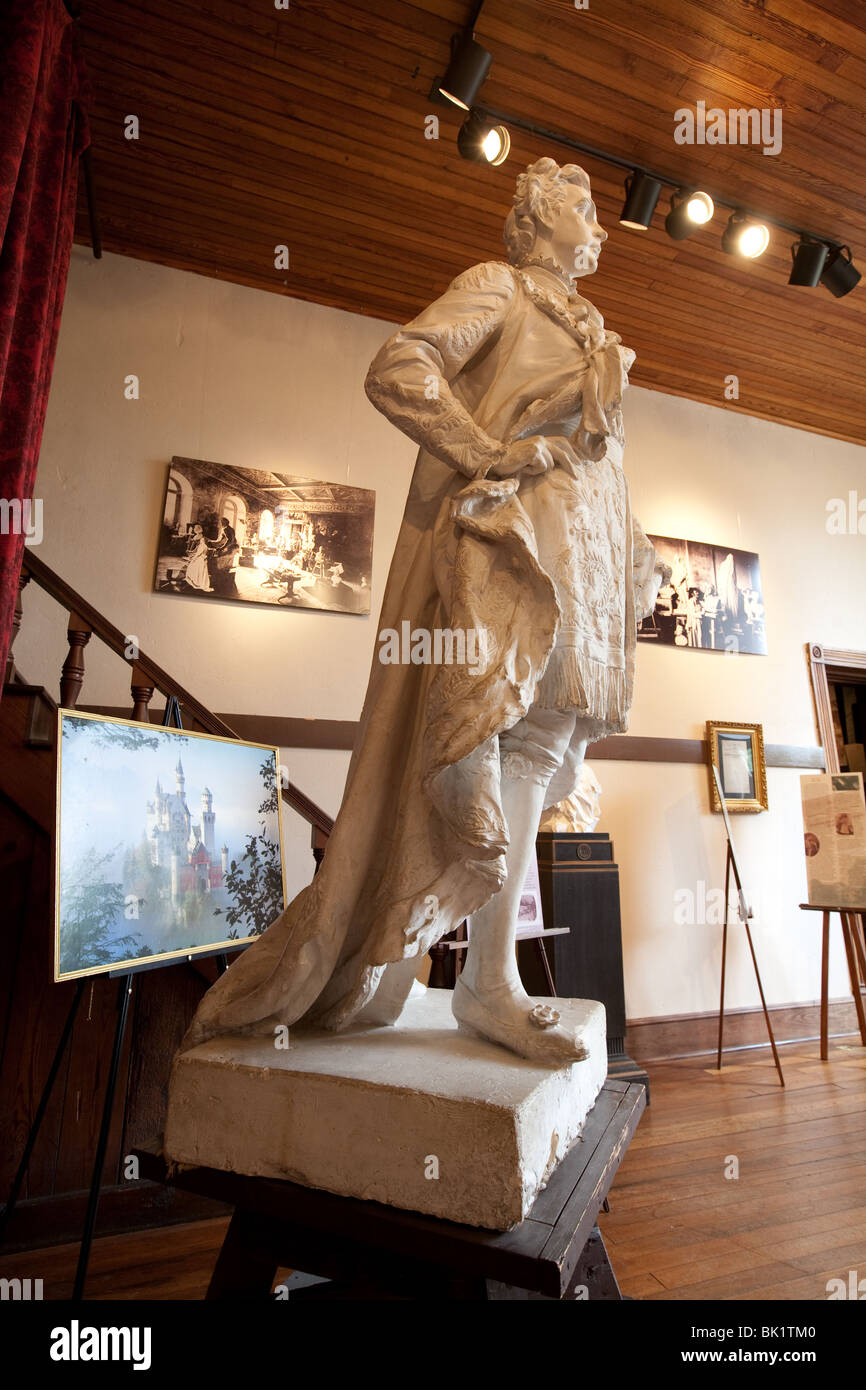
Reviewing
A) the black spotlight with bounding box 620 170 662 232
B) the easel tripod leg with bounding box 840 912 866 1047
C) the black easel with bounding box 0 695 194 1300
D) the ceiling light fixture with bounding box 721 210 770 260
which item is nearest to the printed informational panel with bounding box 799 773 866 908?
the easel tripod leg with bounding box 840 912 866 1047

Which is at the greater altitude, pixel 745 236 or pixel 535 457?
pixel 745 236

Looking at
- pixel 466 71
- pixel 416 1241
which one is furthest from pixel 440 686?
pixel 466 71

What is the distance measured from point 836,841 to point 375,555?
313cm

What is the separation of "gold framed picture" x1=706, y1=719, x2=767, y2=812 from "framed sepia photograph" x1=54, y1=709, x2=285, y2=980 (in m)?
3.50

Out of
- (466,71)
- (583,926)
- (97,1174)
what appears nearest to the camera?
(97,1174)

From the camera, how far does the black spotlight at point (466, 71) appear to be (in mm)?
3203

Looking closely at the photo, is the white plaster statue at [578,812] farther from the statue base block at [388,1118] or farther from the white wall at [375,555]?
the statue base block at [388,1118]

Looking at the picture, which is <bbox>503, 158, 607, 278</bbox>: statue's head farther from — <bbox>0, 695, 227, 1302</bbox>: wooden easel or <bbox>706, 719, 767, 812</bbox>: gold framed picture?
<bbox>706, 719, 767, 812</bbox>: gold framed picture

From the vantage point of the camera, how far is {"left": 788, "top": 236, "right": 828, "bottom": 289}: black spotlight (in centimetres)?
434

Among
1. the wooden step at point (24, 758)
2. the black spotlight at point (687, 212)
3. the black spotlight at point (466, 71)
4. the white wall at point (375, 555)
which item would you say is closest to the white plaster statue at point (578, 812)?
the white wall at point (375, 555)

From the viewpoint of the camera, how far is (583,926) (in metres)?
3.76

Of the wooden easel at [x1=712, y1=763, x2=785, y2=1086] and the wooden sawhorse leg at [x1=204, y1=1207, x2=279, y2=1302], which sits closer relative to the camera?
the wooden sawhorse leg at [x1=204, y1=1207, x2=279, y2=1302]

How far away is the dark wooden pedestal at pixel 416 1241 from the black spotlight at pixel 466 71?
3.72 m

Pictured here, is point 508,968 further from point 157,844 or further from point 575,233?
point 575,233
